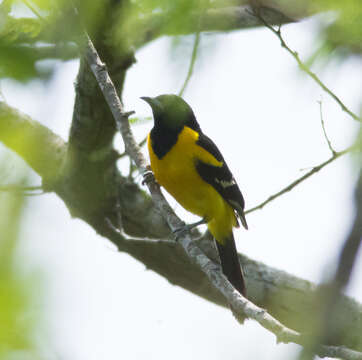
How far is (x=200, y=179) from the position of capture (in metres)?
5.16

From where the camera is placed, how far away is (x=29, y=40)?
1482 mm

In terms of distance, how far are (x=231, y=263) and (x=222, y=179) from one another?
0.92 metres

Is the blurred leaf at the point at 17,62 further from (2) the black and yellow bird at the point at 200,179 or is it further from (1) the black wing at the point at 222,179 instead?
(1) the black wing at the point at 222,179

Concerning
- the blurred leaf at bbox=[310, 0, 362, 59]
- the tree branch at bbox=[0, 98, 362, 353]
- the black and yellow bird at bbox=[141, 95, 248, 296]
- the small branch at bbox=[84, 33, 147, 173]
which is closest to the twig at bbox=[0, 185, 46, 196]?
the blurred leaf at bbox=[310, 0, 362, 59]

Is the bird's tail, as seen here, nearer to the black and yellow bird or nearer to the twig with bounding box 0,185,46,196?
the black and yellow bird

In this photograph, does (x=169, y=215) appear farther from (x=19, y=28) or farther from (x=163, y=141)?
(x=19, y=28)

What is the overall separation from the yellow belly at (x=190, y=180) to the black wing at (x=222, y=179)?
0.05 m

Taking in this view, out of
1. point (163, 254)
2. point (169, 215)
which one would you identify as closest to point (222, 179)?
point (163, 254)

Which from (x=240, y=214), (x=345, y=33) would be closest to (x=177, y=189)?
(x=240, y=214)

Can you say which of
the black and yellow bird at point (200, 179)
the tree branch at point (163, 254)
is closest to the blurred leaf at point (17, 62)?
the black and yellow bird at point (200, 179)

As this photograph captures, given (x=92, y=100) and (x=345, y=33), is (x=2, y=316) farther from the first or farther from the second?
(x=92, y=100)

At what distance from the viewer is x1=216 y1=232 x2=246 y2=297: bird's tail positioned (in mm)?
5523

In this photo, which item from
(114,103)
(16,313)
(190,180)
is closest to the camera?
(16,313)

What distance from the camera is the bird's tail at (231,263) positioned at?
5523mm
